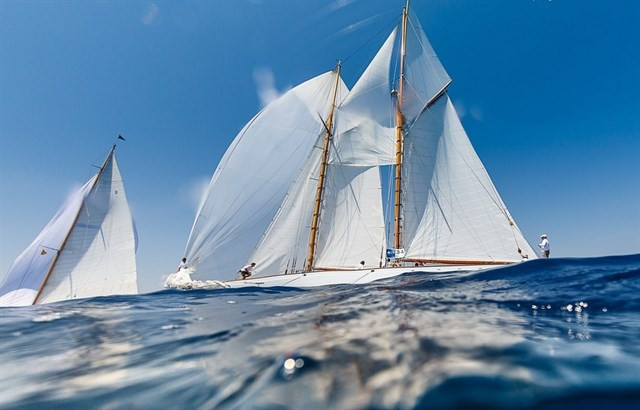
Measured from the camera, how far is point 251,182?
23.3 m

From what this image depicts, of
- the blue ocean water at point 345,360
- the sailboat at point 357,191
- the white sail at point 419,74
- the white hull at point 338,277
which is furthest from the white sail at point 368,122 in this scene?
the blue ocean water at point 345,360

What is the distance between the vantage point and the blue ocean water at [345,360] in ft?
5.69

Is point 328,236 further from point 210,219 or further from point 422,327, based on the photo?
point 422,327

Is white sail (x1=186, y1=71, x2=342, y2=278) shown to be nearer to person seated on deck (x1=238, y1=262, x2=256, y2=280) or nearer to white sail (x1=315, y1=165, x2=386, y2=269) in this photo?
person seated on deck (x1=238, y1=262, x2=256, y2=280)

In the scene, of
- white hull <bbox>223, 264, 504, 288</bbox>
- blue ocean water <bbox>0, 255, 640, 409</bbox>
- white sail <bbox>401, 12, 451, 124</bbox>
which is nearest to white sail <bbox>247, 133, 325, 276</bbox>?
white hull <bbox>223, 264, 504, 288</bbox>

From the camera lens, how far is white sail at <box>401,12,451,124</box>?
27078 mm

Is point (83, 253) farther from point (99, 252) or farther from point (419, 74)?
point (419, 74)

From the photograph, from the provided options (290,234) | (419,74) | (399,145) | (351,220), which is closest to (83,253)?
(290,234)

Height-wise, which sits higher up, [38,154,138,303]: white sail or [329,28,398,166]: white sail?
[329,28,398,166]: white sail

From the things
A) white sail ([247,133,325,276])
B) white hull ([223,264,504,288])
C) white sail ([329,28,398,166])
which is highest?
white sail ([329,28,398,166])

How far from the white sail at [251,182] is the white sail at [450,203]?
10083mm

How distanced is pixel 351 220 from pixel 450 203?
7759 millimetres

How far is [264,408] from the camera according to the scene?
5.49 ft

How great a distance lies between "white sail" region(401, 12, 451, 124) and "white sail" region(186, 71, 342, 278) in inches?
372
